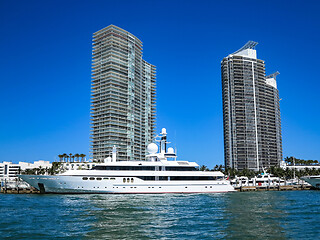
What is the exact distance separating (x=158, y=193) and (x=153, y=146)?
9.35m

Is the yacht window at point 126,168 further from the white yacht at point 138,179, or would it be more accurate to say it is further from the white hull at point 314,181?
the white hull at point 314,181

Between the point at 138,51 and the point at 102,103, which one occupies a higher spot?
the point at 138,51

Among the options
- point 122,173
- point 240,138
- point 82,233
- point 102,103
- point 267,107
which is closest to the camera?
point 82,233

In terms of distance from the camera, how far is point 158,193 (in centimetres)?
5362

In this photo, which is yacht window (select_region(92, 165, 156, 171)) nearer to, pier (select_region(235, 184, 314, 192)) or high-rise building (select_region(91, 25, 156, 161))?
pier (select_region(235, 184, 314, 192))

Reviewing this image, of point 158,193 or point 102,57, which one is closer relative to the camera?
point 158,193

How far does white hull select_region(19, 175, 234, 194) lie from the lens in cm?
5034

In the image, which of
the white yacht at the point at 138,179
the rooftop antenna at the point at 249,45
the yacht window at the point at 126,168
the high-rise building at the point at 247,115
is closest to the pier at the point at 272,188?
the white yacht at the point at 138,179

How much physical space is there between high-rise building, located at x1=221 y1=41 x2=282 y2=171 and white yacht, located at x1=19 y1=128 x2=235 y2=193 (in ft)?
269

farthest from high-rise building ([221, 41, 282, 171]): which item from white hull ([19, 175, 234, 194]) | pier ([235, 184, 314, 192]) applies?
white hull ([19, 175, 234, 194])

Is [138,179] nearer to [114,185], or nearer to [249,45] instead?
[114,185]

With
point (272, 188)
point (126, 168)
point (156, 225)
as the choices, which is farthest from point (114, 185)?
point (272, 188)

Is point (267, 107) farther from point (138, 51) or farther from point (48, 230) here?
point (48, 230)

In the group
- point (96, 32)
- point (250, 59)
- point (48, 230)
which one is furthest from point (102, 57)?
point (48, 230)
